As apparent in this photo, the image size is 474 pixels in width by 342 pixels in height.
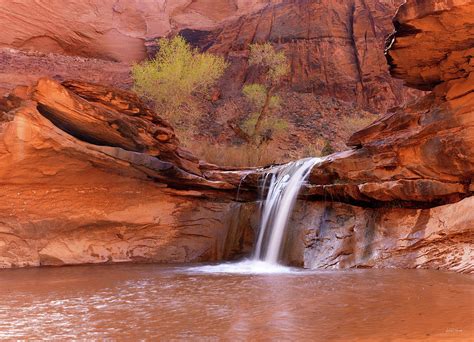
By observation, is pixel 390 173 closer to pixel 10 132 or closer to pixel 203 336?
pixel 203 336

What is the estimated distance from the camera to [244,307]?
444cm

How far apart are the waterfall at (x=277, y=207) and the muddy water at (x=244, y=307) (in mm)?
2777

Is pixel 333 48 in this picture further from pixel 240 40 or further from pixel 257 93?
pixel 257 93

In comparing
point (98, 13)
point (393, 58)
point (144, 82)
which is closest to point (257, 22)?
point (98, 13)

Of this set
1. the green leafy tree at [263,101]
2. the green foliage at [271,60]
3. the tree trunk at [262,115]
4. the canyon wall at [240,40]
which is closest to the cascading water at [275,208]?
the green leafy tree at [263,101]

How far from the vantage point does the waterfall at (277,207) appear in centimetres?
976

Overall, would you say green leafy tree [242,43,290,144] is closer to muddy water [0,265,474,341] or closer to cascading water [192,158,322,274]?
cascading water [192,158,322,274]

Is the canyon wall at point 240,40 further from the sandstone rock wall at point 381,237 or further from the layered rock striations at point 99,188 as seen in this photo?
the sandstone rock wall at point 381,237

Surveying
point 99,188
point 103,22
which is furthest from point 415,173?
point 103,22

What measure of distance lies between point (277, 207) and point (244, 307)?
586cm

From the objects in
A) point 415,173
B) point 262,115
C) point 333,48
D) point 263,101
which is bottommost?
point 415,173

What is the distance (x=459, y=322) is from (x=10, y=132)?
7229 mm

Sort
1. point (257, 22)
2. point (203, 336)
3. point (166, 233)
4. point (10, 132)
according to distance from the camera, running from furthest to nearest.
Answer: point (257, 22), point (166, 233), point (10, 132), point (203, 336)

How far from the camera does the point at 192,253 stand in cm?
1029
